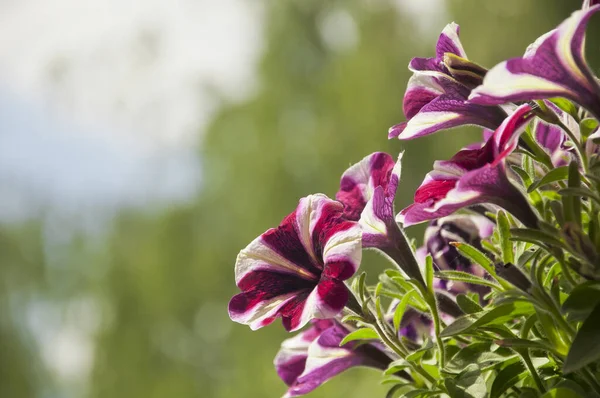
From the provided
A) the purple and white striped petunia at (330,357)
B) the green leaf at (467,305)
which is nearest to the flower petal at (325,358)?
the purple and white striped petunia at (330,357)

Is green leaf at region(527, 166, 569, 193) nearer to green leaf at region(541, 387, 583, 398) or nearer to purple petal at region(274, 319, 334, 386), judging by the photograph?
green leaf at region(541, 387, 583, 398)

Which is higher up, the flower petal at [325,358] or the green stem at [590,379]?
the flower petal at [325,358]

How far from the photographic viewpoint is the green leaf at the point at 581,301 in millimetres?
356

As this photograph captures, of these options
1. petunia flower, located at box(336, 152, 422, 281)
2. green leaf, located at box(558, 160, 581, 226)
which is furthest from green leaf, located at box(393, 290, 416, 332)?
green leaf, located at box(558, 160, 581, 226)

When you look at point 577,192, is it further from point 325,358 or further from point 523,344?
point 325,358

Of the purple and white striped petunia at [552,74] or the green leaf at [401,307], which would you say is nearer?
the purple and white striped petunia at [552,74]

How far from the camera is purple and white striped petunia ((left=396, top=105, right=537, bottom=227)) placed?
0.35 m

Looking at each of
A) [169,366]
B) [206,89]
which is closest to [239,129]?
[206,89]

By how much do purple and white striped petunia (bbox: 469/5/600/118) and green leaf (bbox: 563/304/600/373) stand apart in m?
0.10

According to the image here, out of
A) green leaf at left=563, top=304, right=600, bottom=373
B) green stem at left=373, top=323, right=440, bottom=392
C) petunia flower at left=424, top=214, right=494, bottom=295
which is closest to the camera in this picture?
green leaf at left=563, top=304, right=600, bottom=373

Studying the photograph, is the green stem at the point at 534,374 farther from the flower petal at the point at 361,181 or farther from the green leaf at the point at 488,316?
the flower petal at the point at 361,181

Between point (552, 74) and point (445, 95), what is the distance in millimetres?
88

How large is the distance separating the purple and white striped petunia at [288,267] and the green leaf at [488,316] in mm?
76

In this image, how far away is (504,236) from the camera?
0.40 m
